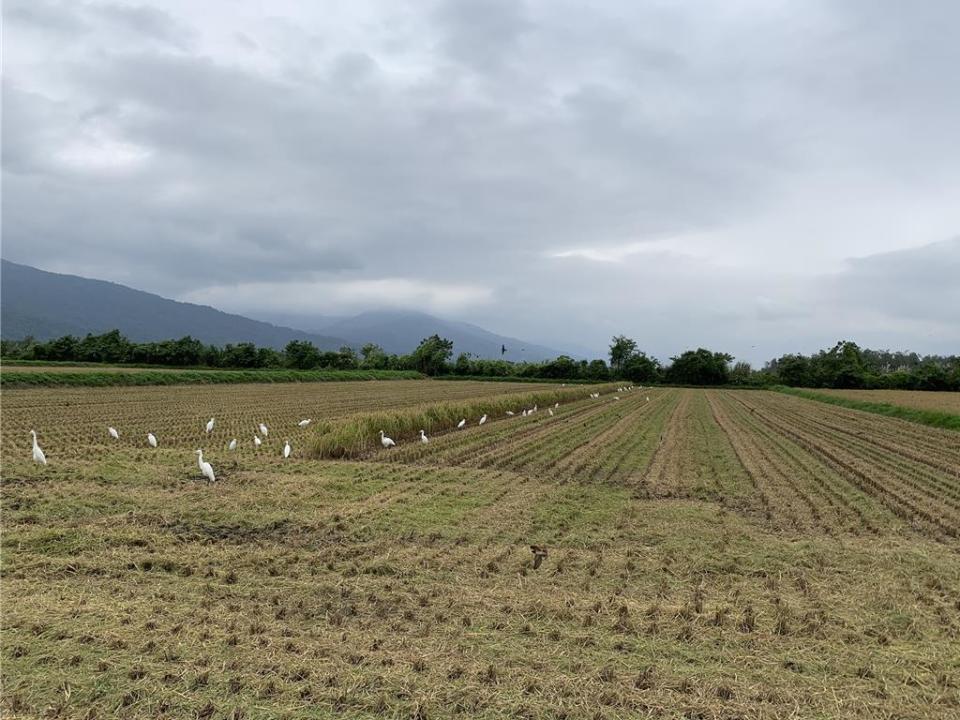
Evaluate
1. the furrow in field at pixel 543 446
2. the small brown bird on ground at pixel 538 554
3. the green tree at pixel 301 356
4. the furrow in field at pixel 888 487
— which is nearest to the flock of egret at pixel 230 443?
the furrow in field at pixel 543 446

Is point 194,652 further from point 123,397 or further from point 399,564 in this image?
point 123,397

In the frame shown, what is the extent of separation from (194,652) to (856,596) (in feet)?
21.0

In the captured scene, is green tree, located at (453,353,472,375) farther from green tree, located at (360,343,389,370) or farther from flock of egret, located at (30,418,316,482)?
flock of egret, located at (30,418,316,482)

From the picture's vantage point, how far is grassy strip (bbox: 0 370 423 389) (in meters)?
31.5

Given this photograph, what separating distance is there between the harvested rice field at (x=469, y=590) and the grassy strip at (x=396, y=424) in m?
1.11

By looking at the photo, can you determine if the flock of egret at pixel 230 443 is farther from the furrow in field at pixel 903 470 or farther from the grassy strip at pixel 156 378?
the grassy strip at pixel 156 378

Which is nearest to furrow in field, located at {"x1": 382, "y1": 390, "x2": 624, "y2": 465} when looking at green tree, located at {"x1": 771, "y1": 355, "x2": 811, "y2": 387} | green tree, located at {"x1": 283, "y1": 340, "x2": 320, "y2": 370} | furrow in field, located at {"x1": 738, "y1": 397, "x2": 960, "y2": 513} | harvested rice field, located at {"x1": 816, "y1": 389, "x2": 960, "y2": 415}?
furrow in field, located at {"x1": 738, "y1": 397, "x2": 960, "y2": 513}

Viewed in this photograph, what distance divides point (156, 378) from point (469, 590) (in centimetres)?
4055

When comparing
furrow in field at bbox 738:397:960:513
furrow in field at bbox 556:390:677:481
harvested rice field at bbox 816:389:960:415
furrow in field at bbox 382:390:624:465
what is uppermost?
harvested rice field at bbox 816:389:960:415

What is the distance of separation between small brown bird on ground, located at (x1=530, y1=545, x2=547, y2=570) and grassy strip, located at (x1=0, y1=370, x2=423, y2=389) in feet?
113

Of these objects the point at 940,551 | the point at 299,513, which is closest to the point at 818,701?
the point at 940,551

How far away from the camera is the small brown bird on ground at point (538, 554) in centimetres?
662

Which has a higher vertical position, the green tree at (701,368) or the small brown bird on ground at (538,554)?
the green tree at (701,368)

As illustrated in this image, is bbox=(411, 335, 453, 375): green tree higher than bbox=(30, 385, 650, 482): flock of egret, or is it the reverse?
bbox=(411, 335, 453, 375): green tree
